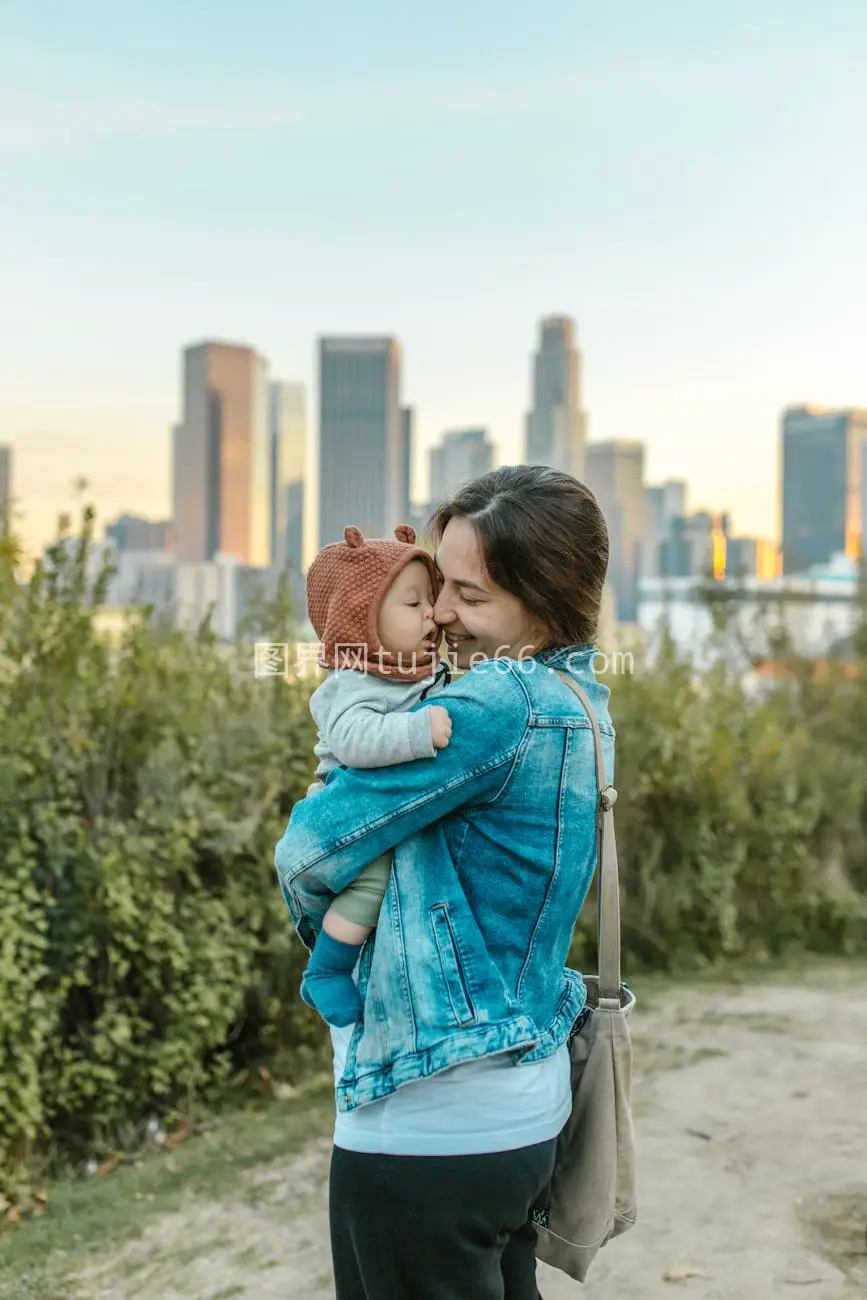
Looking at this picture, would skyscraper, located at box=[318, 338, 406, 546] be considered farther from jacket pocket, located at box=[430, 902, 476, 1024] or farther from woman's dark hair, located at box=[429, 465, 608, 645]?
jacket pocket, located at box=[430, 902, 476, 1024]

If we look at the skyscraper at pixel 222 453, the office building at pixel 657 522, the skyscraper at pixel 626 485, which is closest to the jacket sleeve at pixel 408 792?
A: the office building at pixel 657 522

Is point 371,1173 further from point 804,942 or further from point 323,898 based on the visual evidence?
point 804,942

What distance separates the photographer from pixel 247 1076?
520 centimetres

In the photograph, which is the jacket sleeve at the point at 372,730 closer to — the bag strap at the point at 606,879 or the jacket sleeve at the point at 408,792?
the jacket sleeve at the point at 408,792

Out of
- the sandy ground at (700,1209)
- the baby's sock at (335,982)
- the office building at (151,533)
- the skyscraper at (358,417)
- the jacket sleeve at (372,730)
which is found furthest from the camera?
the skyscraper at (358,417)

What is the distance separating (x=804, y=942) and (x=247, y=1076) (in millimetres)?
3971

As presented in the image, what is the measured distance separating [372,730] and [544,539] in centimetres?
40

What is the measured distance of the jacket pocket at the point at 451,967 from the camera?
5.76ft

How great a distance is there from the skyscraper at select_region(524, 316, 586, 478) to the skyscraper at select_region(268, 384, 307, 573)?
9.42m

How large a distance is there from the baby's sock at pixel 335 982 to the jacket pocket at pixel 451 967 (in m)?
0.14

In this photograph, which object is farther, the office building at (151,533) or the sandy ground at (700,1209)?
the office building at (151,533)

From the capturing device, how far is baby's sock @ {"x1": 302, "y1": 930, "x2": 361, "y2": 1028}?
183 centimetres

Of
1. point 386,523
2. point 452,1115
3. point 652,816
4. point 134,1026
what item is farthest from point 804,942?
point 452,1115

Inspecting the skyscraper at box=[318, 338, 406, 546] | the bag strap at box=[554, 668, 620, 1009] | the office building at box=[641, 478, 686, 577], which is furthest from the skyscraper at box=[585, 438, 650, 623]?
the skyscraper at box=[318, 338, 406, 546]
